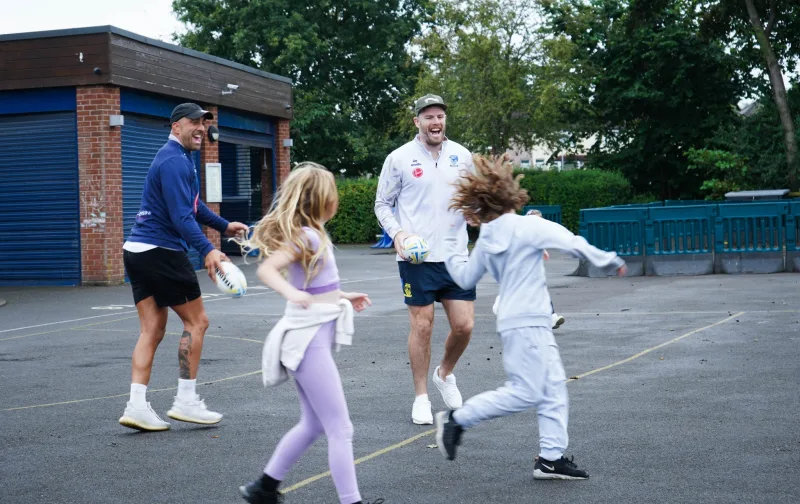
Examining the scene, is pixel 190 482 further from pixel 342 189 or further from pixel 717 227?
pixel 342 189

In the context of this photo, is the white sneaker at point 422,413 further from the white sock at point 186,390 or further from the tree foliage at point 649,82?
the tree foliage at point 649,82

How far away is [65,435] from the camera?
6.64m

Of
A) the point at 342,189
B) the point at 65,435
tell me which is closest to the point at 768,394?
the point at 65,435

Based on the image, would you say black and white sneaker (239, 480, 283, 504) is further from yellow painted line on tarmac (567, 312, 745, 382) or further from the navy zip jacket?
yellow painted line on tarmac (567, 312, 745, 382)

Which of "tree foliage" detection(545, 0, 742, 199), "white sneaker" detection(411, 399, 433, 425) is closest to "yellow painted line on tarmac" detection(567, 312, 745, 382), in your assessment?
"white sneaker" detection(411, 399, 433, 425)

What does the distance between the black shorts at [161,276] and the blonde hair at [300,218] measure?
217cm

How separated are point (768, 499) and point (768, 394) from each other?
2.84 m

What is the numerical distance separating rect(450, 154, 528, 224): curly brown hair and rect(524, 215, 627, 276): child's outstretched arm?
15 centimetres

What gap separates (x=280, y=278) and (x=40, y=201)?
1829 centimetres

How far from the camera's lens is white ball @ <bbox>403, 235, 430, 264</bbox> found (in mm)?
6535

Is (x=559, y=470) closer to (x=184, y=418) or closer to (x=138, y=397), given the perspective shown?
(x=184, y=418)

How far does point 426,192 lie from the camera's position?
6.88m

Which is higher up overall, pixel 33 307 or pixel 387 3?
pixel 387 3

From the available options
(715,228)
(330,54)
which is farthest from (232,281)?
(330,54)
